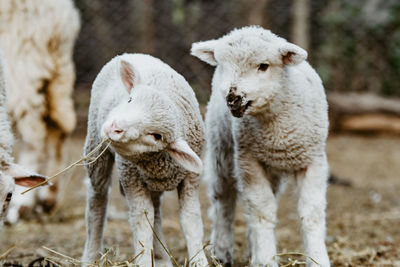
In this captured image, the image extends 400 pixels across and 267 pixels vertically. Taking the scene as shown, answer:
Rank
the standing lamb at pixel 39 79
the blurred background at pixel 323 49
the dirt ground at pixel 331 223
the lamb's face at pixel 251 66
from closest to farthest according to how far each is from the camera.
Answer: the lamb's face at pixel 251 66
the dirt ground at pixel 331 223
the standing lamb at pixel 39 79
the blurred background at pixel 323 49

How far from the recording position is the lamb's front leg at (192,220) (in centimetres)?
387

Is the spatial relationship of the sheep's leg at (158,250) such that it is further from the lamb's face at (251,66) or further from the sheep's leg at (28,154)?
the sheep's leg at (28,154)

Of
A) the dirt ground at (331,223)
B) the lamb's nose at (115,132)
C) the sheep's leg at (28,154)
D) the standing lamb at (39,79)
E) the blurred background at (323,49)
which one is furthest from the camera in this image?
the blurred background at (323,49)

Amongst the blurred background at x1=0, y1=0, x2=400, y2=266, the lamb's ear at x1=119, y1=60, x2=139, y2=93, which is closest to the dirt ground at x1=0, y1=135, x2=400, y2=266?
the blurred background at x1=0, y1=0, x2=400, y2=266

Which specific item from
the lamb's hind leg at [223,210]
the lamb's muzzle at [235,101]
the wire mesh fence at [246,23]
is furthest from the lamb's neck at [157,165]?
the wire mesh fence at [246,23]

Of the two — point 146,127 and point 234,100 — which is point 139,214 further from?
point 234,100

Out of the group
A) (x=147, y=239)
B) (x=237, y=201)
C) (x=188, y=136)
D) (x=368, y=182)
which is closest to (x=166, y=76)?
(x=188, y=136)

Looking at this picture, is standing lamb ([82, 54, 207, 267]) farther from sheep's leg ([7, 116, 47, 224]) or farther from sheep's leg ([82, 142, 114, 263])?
sheep's leg ([7, 116, 47, 224])

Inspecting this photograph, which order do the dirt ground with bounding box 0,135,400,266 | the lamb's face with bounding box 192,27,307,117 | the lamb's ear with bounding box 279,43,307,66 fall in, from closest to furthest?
the lamb's face with bounding box 192,27,307,117, the lamb's ear with bounding box 279,43,307,66, the dirt ground with bounding box 0,135,400,266

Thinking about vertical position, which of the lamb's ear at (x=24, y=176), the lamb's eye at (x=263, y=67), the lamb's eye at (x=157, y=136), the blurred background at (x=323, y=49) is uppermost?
the blurred background at (x=323, y=49)

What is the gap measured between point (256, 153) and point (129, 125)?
131cm

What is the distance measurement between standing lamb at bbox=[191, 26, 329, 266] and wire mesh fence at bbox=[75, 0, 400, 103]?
656 centimetres

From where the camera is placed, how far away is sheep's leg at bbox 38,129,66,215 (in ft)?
24.0

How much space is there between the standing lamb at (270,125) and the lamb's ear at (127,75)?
572mm
